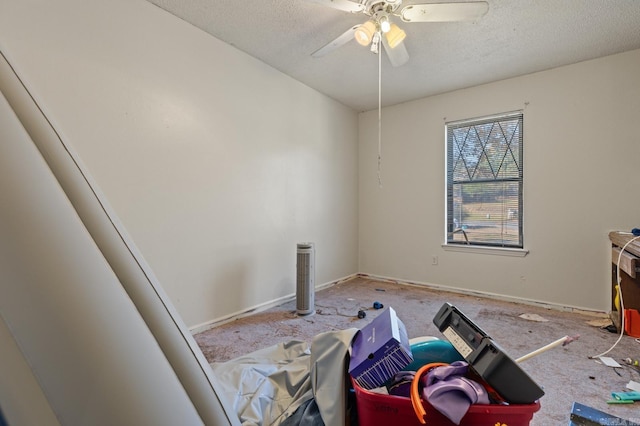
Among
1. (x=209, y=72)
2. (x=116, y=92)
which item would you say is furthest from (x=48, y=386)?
(x=209, y=72)

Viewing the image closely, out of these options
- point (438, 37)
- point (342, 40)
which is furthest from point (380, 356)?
point (438, 37)

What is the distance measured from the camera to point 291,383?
143 centimetres

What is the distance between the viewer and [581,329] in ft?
8.14

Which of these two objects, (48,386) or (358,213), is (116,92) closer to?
(48,386)

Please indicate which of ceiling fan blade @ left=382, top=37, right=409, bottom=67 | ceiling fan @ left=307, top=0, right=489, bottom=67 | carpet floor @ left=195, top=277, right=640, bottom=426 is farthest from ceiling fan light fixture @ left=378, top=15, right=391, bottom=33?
carpet floor @ left=195, top=277, right=640, bottom=426

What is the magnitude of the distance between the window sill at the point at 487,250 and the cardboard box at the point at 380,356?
2.79m

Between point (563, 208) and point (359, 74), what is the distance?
2.59m

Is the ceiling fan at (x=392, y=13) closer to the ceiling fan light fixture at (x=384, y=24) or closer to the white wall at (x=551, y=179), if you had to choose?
the ceiling fan light fixture at (x=384, y=24)

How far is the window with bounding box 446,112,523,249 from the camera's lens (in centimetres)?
328

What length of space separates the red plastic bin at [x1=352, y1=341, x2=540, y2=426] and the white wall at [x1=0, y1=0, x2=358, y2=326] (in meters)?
1.77

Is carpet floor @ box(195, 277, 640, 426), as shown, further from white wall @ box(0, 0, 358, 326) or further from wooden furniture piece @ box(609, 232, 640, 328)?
white wall @ box(0, 0, 358, 326)

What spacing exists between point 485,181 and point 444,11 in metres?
2.27

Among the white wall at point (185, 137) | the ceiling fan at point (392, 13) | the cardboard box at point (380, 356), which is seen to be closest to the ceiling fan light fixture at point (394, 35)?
the ceiling fan at point (392, 13)

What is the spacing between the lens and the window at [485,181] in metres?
3.28
